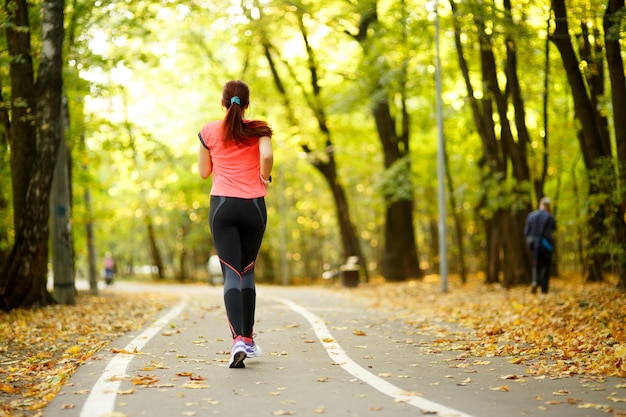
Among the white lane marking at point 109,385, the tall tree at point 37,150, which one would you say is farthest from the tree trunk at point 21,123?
the white lane marking at point 109,385

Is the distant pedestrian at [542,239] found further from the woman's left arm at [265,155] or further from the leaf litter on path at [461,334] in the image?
the woman's left arm at [265,155]

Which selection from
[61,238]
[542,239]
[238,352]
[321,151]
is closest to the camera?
[238,352]

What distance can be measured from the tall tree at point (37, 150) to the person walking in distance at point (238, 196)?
8371 mm

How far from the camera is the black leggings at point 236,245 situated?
6.88m

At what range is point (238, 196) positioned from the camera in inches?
273

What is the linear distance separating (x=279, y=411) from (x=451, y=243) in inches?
1792

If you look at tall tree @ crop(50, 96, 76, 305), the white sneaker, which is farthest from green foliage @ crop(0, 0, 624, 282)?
the white sneaker

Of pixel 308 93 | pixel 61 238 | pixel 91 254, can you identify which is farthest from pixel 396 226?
pixel 61 238

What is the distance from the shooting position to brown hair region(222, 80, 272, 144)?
691 cm

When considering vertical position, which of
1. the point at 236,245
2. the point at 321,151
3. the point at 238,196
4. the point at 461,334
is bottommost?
the point at 461,334

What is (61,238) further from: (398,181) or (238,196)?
(398,181)

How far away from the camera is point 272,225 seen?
4759 cm

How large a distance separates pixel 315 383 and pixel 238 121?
2283 mm

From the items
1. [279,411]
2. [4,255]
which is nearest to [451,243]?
[4,255]
